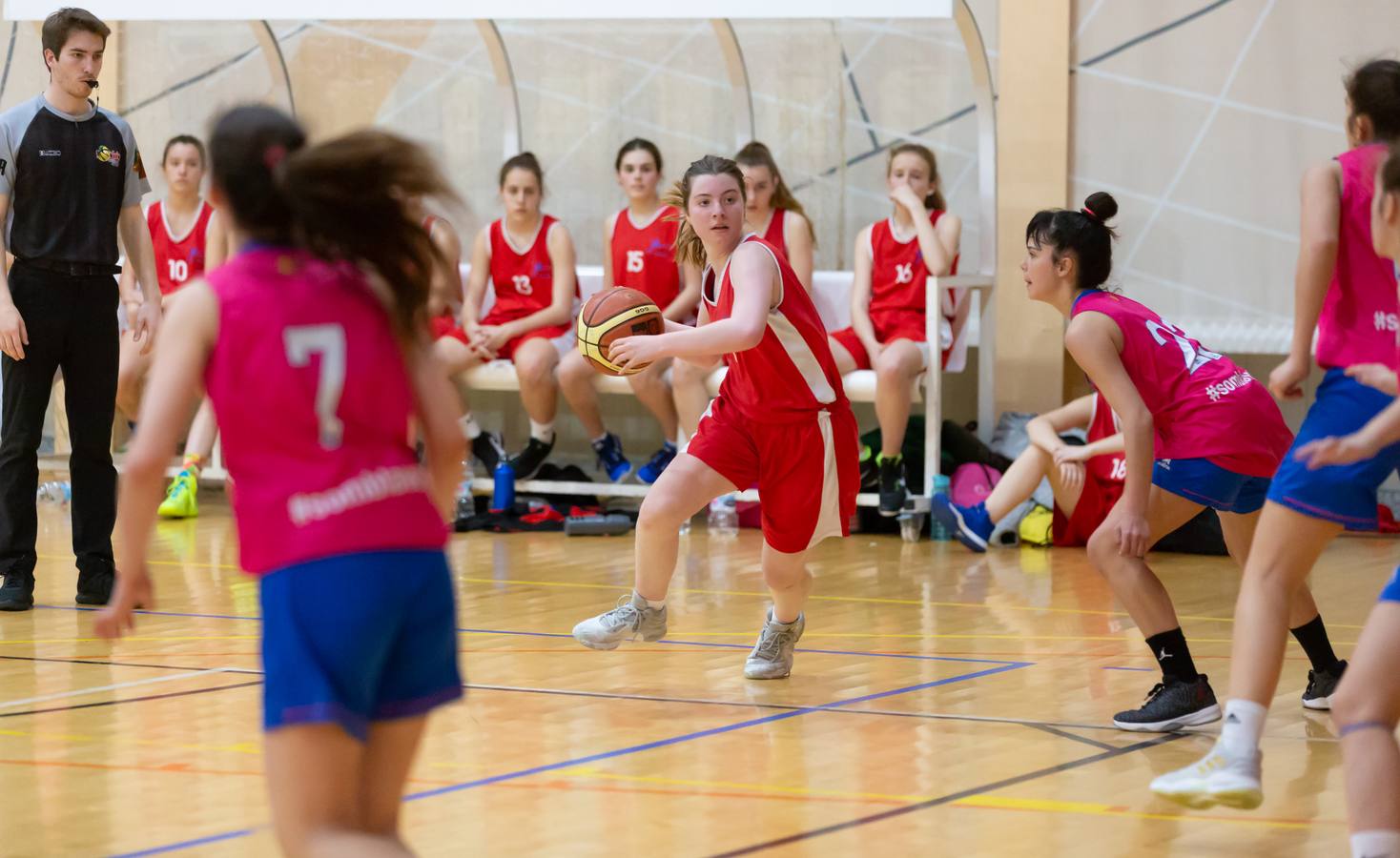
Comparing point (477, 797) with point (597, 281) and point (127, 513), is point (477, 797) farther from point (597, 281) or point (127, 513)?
point (597, 281)

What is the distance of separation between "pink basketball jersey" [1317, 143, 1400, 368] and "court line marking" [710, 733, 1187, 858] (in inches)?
41.8

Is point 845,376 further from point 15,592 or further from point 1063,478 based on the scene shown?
point 15,592

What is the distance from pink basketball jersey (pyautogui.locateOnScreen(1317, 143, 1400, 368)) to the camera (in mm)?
3285

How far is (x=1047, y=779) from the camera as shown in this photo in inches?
145

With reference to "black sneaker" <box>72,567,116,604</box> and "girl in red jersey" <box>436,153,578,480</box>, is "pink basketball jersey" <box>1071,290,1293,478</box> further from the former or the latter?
"girl in red jersey" <box>436,153,578,480</box>

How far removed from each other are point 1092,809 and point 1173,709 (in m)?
0.76

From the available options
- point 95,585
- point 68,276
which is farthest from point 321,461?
point 95,585

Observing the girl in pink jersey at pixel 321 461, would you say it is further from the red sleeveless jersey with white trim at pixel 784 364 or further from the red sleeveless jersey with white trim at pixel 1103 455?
the red sleeveless jersey with white trim at pixel 1103 455

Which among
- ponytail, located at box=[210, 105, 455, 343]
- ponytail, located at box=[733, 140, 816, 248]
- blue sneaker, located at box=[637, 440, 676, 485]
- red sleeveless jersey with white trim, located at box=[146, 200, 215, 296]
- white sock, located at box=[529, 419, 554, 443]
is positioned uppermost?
ponytail, located at box=[733, 140, 816, 248]

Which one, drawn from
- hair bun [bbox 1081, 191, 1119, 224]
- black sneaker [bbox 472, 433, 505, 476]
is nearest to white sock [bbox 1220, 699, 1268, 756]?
hair bun [bbox 1081, 191, 1119, 224]

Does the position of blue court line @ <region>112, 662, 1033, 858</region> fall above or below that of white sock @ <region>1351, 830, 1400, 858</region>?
A: below

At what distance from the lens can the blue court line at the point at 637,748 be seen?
323 cm

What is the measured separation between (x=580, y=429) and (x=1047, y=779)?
623cm

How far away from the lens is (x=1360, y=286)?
131 inches
